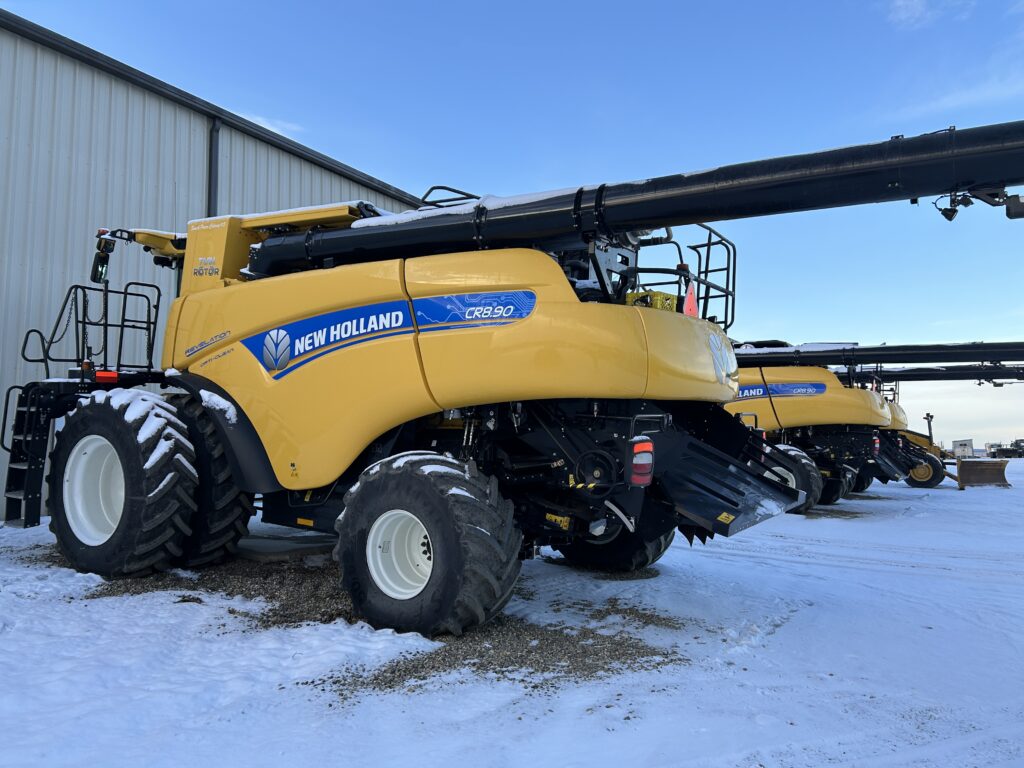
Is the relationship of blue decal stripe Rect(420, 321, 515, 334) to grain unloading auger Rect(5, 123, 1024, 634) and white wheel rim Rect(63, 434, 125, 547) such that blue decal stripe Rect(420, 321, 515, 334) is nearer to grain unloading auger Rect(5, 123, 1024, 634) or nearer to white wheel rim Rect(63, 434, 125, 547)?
grain unloading auger Rect(5, 123, 1024, 634)

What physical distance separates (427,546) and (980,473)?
16.6 meters

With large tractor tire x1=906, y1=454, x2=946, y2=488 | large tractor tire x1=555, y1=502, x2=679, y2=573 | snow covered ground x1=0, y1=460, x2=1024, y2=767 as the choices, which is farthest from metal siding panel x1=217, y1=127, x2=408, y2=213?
large tractor tire x1=906, y1=454, x2=946, y2=488

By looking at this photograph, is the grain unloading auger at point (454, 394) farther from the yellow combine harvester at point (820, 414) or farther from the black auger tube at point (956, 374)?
the black auger tube at point (956, 374)

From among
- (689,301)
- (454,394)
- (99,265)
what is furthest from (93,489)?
(689,301)

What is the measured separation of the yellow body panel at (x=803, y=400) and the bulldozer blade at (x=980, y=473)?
5461 mm

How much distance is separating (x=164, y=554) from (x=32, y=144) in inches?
254

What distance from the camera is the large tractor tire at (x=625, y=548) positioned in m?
5.82

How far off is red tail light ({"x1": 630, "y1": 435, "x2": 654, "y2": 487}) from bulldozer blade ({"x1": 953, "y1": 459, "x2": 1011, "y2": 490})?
1549cm

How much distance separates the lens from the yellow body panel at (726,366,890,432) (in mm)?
12961

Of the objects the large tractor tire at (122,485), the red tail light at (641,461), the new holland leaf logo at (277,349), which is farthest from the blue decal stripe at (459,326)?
the large tractor tire at (122,485)

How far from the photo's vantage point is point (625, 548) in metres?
6.34

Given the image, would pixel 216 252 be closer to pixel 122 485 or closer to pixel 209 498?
pixel 209 498

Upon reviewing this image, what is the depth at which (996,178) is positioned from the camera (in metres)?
3.49

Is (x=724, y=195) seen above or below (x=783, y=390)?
above
